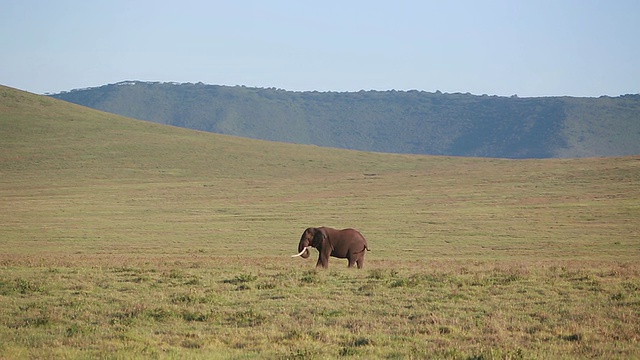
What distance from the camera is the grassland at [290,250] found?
11.5m

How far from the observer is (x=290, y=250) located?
3259 cm

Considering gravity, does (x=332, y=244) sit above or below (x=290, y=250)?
above

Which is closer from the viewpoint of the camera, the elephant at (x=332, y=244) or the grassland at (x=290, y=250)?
the grassland at (x=290, y=250)

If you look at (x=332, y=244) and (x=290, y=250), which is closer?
(x=332, y=244)

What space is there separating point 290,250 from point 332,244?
10658mm

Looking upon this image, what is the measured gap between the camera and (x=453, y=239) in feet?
121

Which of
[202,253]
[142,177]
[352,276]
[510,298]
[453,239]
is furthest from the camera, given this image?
[142,177]

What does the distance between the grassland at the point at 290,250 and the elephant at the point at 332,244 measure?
450 mm

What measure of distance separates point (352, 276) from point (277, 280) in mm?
2149

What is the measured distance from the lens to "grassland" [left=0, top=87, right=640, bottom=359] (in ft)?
37.8

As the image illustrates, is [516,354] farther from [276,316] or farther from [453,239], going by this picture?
[453,239]

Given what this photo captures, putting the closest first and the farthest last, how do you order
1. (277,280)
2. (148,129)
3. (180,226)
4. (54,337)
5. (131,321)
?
(54,337), (131,321), (277,280), (180,226), (148,129)

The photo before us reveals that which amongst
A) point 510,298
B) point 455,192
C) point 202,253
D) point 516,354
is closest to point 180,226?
point 202,253

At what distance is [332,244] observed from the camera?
22094mm
